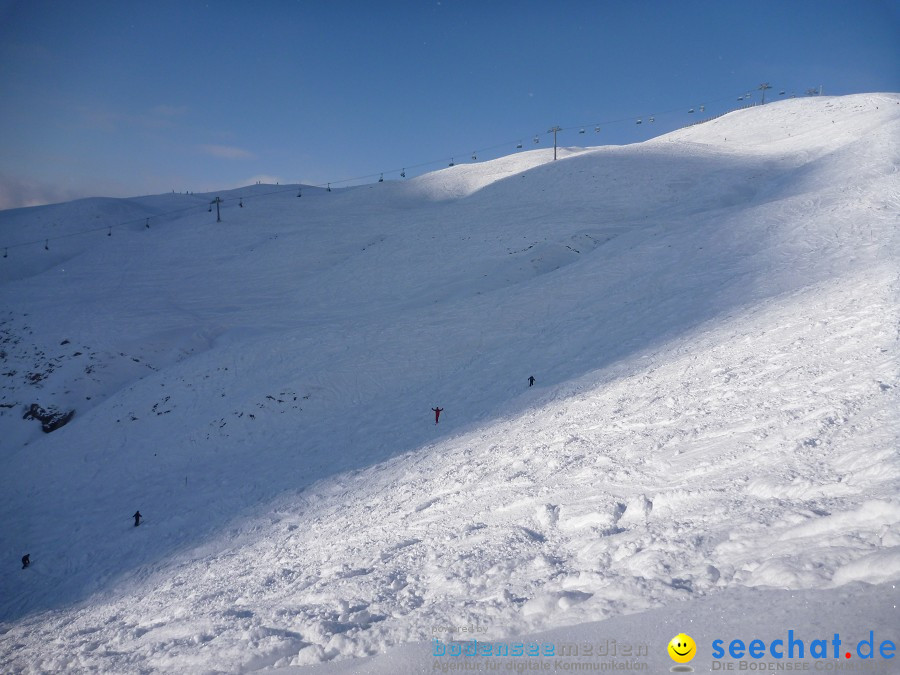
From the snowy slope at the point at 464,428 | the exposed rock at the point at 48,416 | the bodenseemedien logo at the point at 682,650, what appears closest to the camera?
the bodenseemedien logo at the point at 682,650

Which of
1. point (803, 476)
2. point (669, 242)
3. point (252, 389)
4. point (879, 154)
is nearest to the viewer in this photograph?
point (803, 476)

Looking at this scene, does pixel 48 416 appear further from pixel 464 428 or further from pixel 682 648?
pixel 682 648

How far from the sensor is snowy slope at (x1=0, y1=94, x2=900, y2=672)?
6.33m

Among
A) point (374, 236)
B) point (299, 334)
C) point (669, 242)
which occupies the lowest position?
point (299, 334)

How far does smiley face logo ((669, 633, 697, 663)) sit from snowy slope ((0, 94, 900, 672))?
0.57 meters

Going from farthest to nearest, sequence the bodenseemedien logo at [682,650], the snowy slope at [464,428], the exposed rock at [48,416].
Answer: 1. the exposed rock at [48,416]
2. the snowy slope at [464,428]
3. the bodenseemedien logo at [682,650]

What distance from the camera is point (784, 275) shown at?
18.0 meters

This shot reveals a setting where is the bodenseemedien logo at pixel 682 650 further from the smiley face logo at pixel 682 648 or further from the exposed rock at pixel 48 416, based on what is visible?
the exposed rock at pixel 48 416

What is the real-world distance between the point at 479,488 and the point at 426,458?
11.8 feet

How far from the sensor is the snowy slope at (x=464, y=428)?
6328 mm

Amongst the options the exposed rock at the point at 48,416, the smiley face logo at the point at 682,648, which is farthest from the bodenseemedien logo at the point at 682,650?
the exposed rock at the point at 48,416

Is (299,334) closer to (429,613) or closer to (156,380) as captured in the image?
(156,380)

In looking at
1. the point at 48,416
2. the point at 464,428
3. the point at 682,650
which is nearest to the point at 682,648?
the point at 682,650

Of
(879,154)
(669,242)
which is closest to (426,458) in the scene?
(669,242)
